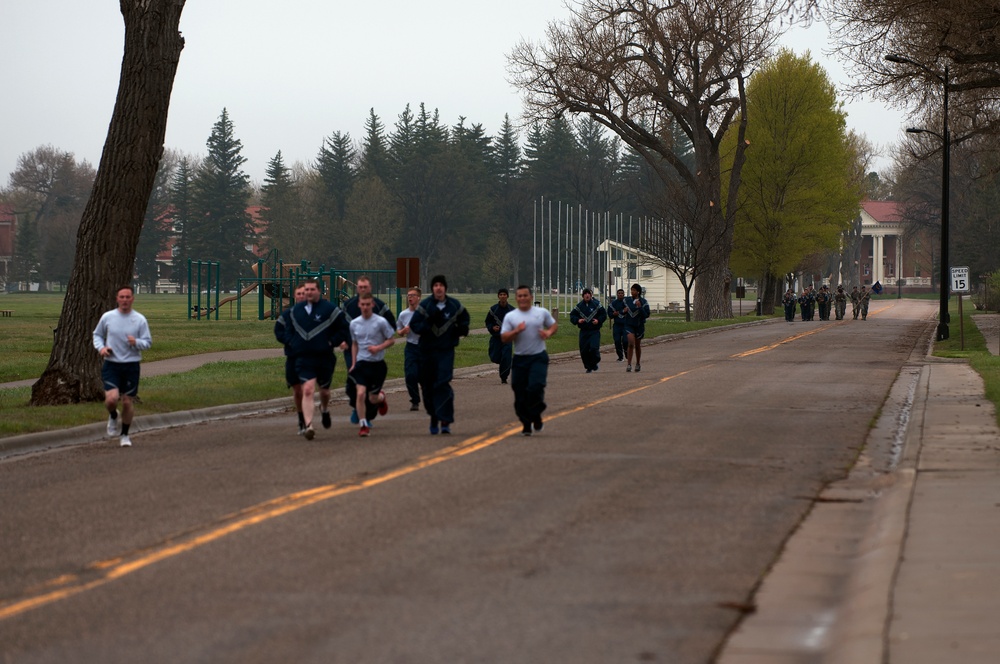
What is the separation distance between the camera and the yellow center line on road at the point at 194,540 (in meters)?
7.51

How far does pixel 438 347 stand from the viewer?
1609 cm

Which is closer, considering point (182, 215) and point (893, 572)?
point (893, 572)

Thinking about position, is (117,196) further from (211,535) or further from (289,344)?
(211,535)

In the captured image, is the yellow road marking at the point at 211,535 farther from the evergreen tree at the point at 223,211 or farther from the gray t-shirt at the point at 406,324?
the evergreen tree at the point at 223,211

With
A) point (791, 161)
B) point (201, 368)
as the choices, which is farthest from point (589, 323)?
point (791, 161)

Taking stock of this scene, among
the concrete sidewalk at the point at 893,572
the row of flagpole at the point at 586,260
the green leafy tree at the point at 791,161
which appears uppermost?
the green leafy tree at the point at 791,161

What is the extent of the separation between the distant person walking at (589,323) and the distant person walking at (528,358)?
11814 mm

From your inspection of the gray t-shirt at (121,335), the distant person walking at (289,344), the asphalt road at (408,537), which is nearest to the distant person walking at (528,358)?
the asphalt road at (408,537)

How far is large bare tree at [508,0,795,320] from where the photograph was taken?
2120 inches

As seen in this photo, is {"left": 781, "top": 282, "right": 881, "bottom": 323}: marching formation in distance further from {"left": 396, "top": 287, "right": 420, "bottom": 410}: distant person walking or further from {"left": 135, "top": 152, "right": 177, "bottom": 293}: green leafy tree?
{"left": 135, "top": 152, "right": 177, "bottom": 293}: green leafy tree

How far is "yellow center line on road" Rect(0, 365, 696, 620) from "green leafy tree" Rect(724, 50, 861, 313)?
59.7 m

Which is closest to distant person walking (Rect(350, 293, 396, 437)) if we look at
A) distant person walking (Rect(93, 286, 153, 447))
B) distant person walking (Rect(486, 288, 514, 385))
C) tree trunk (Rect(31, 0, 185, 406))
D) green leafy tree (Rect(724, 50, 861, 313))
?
distant person walking (Rect(93, 286, 153, 447))

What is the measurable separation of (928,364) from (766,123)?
42.7 metres

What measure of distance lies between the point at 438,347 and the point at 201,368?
489 inches
